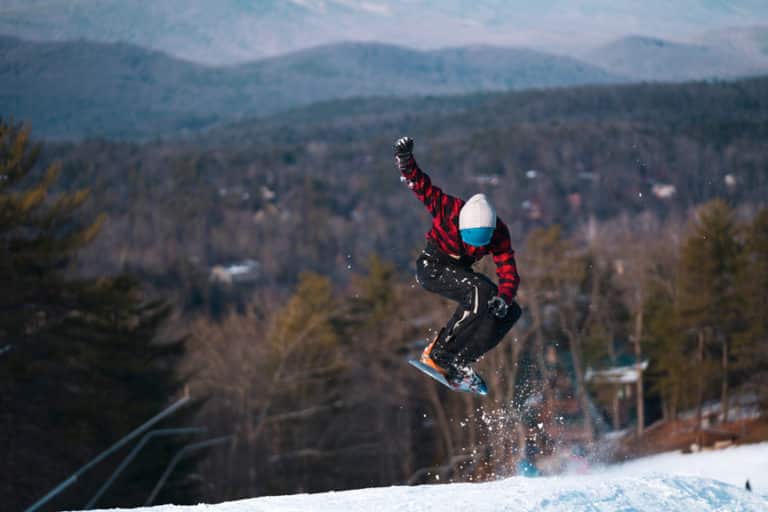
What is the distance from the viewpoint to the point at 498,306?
815 centimetres

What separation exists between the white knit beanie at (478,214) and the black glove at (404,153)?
2.13 ft

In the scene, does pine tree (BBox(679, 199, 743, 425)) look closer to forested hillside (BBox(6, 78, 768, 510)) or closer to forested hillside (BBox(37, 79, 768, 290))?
forested hillside (BBox(6, 78, 768, 510))

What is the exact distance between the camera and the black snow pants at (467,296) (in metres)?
8.40

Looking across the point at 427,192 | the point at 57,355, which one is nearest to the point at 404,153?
the point at 427,192

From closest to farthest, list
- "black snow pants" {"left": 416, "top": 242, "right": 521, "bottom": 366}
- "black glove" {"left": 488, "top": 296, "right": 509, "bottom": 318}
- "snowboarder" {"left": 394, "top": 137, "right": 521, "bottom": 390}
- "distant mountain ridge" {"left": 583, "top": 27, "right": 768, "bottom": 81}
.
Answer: "snowboarder" {"left": 394, "top": 137, "right": 521, "bottom": 390} → "black glove" {"left": 488, "top": 296, "right": 509, "bottom": 318} → "black snow pants" {"left": 416, "top": 242, "right": 521, "bottom": 366} → "distant mountain ridge" {"left": 583, "top": 27, "right": 768, "bottom": 81}

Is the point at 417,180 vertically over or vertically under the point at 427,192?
over

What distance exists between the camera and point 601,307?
113ft

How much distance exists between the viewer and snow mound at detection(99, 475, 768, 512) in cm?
732

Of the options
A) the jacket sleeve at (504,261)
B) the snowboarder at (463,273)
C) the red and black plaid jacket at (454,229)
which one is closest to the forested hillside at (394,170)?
the snowboarder at (463,273)

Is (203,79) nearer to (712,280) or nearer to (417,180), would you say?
(712,280)

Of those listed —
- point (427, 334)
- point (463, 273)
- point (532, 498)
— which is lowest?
point (427, 334)

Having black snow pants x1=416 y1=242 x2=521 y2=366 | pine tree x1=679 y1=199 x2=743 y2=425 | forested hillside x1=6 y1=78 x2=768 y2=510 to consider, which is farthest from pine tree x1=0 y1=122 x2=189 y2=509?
pine tree x1=679 y1=199 x2=743 y2=425

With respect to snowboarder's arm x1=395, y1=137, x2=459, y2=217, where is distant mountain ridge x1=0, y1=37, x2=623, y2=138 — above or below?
above

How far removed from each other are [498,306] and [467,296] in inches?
18.0
